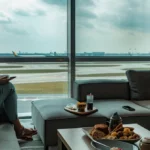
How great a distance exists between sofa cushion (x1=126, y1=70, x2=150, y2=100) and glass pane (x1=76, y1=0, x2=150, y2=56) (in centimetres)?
89

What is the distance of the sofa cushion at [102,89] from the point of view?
13.5ft

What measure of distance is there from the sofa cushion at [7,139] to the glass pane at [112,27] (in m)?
2.37

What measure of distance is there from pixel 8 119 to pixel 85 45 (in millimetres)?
2230

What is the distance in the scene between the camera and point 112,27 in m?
5.12

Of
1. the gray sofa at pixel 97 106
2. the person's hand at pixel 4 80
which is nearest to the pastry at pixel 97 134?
the gray sofa at pixel 97 106

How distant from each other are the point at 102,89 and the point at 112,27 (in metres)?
1.37

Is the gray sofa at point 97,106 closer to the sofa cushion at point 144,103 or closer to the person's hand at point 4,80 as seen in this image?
the sofa cushion at point 144,103

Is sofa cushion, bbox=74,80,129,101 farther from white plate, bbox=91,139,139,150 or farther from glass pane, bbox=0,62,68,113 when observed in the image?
white plate, bbox=91,139,139,150

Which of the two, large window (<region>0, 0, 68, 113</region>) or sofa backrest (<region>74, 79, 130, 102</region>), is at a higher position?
large window (<region>0, 0, 68, 113</region>)

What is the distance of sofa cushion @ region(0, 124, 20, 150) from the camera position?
2.33 m

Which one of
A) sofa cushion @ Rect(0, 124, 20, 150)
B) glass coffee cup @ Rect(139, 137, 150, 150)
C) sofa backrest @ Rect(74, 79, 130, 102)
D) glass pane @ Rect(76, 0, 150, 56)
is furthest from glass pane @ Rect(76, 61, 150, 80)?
glass coffee cup @ Rect(139, 137, 150, 150)

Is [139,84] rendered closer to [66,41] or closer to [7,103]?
[66,41]

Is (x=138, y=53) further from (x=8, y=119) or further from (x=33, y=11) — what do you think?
(x=8, y=119)

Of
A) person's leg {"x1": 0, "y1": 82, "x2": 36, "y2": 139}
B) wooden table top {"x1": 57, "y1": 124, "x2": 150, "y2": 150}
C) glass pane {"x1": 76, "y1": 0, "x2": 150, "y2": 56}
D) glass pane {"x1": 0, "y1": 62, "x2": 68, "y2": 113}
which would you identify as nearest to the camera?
wooden table top {"x1": 57, "y1": 124, "x2": 150, "y2": 150}
